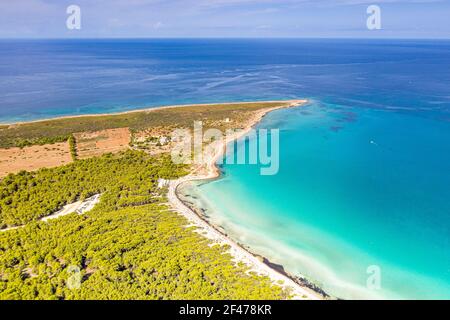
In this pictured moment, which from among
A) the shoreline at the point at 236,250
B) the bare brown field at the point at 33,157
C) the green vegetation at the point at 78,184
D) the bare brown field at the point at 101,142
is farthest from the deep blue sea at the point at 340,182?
the bare brown field at the point at 33,157

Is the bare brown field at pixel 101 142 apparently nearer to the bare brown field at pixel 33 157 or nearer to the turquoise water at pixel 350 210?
the bare brown field at pixel 33 157

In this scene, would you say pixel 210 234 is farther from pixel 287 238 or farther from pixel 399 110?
pixel 399 110

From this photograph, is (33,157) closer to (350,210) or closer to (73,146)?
(73,146)

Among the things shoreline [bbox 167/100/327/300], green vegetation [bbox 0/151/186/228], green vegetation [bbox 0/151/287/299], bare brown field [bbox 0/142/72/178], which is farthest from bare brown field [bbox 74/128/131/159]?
shoreline [bbox 167/100/327/300]

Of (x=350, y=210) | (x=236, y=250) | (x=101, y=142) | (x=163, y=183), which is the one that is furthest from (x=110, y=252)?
(x=101, y=142)

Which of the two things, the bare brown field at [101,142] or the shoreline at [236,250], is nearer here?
the shoreline at [236,250]
